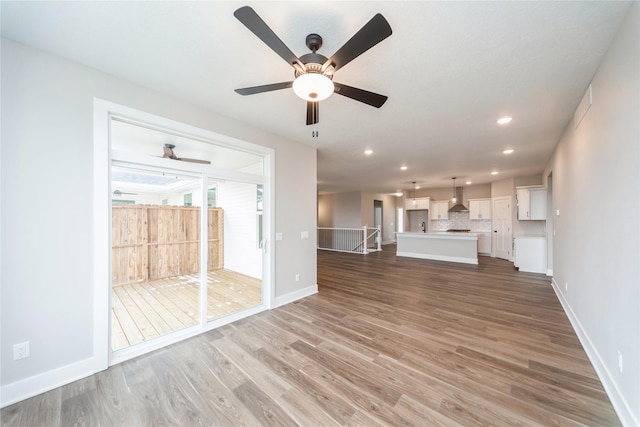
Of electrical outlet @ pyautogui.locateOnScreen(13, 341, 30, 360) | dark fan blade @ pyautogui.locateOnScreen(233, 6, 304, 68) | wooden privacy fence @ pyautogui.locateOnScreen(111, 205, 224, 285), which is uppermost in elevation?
dark fan blade @ pyautogui.locateOnScreen(233, 6, 304, 68)

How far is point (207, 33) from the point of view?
67.1 inches

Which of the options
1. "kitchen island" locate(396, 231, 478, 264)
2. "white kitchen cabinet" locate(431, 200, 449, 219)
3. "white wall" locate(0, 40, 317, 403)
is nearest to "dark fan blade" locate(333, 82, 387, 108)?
"white wall" locate(0, 40, 317, 403)

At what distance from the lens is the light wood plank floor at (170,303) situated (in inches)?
109

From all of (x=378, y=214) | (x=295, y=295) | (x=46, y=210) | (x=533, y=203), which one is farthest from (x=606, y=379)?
(x=378, y=214)

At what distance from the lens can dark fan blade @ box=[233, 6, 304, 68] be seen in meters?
1.20

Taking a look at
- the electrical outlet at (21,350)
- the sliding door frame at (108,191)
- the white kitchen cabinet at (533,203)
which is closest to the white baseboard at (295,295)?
the sliding door frame at (108,191)

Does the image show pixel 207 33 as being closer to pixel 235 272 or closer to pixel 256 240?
pixel 256 240

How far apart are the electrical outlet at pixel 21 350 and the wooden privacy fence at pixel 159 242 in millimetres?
1450

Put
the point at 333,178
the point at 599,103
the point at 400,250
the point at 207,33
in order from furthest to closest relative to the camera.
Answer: the point at 400,250 < the point at 333,178 < the point at 599,103 < the point at 207,33

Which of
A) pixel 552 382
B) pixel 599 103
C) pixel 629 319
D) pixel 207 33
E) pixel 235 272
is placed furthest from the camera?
pixel 235 272

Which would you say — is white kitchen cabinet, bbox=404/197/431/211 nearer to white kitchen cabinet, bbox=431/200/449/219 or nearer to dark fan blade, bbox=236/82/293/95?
white kitchen cabinet, bbox=431/200/449/219

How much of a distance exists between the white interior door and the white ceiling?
16.9 feet

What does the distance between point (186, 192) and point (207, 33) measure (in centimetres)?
205

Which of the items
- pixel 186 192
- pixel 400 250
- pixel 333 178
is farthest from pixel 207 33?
pixel 400 250
